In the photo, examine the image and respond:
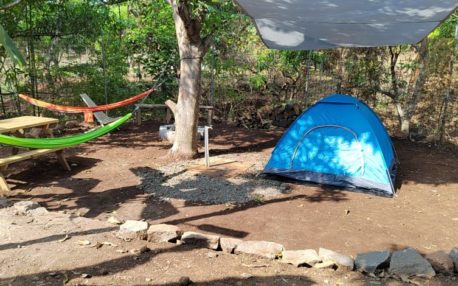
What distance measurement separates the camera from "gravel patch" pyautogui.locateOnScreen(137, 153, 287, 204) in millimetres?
4016

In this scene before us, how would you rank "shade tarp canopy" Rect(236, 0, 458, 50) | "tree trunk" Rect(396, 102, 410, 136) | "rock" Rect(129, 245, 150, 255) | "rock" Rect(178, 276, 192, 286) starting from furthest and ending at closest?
"tree trunk" Rect(396, 102, 410, 136) < "shade tarp canopy" Rect(236, 0, 458, 50) < "rock" Rect(129, 245, 150, 255) < "rock" Rect(178, 276, 192, 286)

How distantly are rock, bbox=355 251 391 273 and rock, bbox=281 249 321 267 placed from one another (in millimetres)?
259

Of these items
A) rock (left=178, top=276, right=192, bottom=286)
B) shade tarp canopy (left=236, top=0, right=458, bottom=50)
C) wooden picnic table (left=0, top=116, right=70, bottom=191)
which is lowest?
rock (left=178, top=276, right=192, bottom=286)

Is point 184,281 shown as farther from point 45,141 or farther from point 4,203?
point 4,203

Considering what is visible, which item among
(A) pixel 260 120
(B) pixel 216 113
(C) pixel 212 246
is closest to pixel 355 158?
(C) pixel 212 246

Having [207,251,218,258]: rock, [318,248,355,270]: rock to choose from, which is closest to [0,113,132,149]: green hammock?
[207,251,218,258]: rock

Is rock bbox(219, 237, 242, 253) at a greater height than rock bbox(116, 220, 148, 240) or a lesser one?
lesser

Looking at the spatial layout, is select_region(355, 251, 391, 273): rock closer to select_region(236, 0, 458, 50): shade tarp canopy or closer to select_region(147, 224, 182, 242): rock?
select_region(147, 224, 182, 242): rock

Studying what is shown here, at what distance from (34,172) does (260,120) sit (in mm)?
4112

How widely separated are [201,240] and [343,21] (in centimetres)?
258

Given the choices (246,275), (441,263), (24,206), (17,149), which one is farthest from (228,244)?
(17,149)

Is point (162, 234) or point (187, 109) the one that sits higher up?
point (187, 109)

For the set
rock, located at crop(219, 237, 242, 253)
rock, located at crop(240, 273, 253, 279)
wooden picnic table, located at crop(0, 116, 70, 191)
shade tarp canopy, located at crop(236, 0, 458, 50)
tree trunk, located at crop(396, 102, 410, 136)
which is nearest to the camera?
rock, located at crop(240, 273, 253, 279)

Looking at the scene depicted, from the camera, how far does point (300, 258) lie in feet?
8.59
